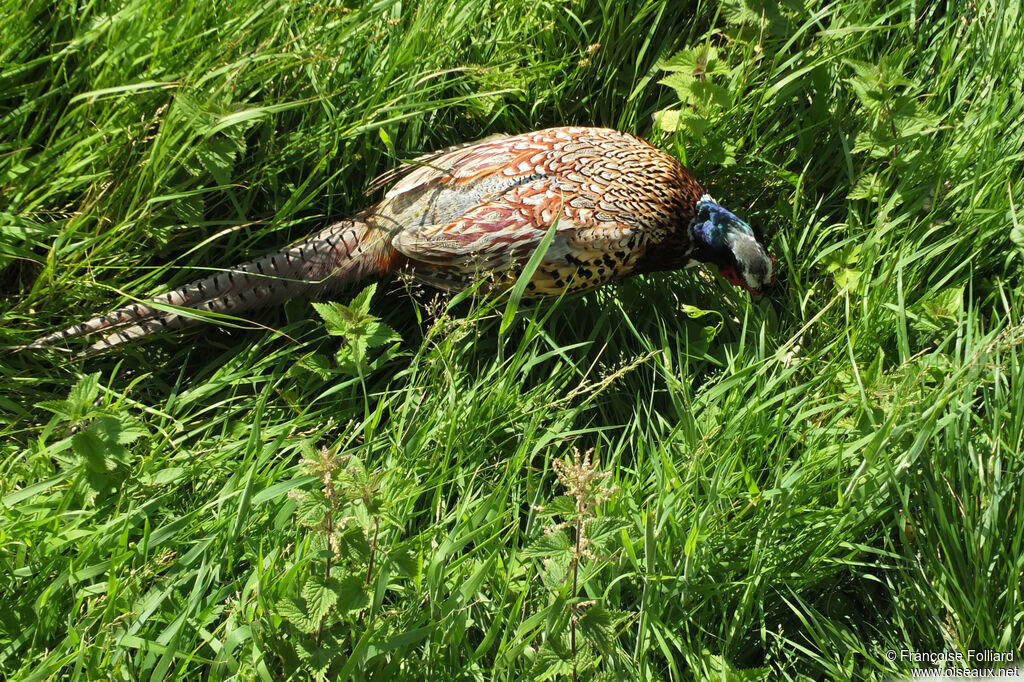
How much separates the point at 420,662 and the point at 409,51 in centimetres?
183

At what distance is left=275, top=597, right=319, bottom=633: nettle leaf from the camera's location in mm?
1800

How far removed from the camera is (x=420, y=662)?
207 centimetres

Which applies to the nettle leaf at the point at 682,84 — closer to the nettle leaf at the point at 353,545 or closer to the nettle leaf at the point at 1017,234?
the nettle leaf at the point at 1017,234

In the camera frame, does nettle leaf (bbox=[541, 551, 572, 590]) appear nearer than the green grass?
Yes

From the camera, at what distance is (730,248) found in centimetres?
283

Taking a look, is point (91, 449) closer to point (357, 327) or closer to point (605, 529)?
point (357, 327)

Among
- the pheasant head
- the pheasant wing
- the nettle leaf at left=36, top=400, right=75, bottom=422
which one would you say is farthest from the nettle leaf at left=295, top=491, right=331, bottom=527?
the pheasant head

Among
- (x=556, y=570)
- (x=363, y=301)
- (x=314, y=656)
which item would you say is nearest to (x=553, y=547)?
(x=556, y=570)

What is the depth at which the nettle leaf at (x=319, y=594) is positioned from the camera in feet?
5.91

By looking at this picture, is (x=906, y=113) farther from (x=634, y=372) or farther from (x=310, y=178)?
(x=310, y=178)

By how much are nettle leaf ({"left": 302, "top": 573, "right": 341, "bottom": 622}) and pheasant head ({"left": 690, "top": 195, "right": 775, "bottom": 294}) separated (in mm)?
1679

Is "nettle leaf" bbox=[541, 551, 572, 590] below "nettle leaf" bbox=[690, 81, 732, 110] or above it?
below

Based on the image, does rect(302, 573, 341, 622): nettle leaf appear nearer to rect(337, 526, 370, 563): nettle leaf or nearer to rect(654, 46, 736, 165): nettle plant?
rect(337, 526, 370, 563): nettle leaf

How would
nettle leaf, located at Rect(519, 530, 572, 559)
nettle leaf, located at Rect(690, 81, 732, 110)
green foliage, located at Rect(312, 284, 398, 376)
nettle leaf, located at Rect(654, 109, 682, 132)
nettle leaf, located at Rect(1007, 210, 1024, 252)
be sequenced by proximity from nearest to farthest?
1. nettle leaf, located at Rect(519, 530, 572, 559)
2. green foliage, located at Rect(312, 284, 398, 376)
3. nettle leaf, located at Rect(1007, 210, 1024, 252)
4. nettle leaf, located at Rect(690, 81, 732, 110)
5. nettle leaf, located at Rect(654, 109, 682, 132)
